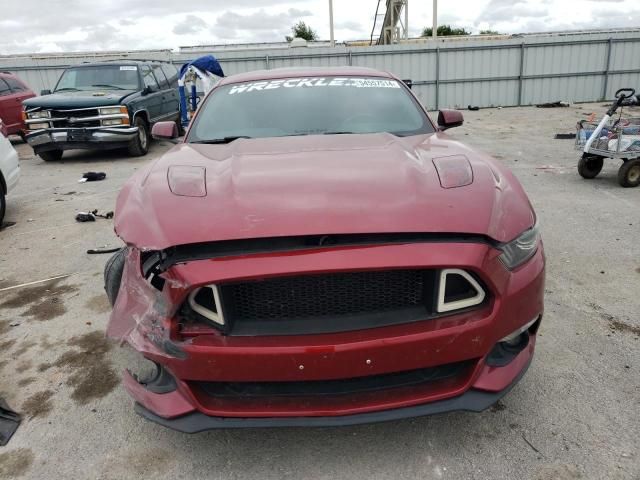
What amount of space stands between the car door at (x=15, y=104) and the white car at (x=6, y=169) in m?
7.25

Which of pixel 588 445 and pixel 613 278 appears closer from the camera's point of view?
pixel 588 445

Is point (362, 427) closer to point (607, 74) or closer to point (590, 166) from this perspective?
point (590, 166)

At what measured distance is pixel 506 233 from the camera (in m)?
1.93

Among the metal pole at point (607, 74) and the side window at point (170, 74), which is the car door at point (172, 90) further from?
the metal pole at point (607, 74)

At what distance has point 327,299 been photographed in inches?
73.2

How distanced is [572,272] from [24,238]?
533 centimetres

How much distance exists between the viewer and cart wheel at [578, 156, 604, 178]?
22.7 feet

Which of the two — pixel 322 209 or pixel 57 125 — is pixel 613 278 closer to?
pixel 322 209

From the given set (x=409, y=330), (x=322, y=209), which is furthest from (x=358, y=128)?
(x=409, y=330)

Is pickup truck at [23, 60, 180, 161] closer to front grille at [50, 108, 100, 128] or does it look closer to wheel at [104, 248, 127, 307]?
front grille at [50, 108, 100, 128]

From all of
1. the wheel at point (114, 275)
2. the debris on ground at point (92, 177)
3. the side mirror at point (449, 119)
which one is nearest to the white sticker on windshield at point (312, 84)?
the side mirror at point (449, 119)

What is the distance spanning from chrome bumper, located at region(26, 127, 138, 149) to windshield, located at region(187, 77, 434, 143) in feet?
20.8

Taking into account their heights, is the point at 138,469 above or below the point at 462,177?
below

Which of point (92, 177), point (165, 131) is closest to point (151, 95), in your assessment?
point (92, 177)
